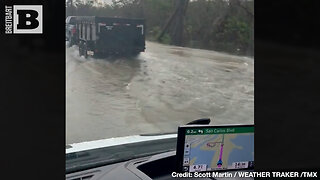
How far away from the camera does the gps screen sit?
172 centimetres

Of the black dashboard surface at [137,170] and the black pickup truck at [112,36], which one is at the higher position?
the black pickup truck at [112,36]

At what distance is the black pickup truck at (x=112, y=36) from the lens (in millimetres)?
2070

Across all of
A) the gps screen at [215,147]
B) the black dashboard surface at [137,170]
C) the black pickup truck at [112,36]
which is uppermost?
the black pickup truck at [112,36]

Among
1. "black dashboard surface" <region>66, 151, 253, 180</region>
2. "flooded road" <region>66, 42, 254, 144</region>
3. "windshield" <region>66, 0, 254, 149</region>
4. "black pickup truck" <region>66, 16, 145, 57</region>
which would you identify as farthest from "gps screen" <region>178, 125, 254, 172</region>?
"black pickup truck" <region>66, 16, 145, 57</region>

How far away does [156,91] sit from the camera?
3.59m

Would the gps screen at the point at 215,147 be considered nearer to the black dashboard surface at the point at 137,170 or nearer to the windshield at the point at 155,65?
the windshield at the point at 155,65

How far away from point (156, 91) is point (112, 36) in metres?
1.25

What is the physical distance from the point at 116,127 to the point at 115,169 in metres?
0.88

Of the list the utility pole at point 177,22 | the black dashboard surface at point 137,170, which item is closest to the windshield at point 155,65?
the utility pole at point 177,22

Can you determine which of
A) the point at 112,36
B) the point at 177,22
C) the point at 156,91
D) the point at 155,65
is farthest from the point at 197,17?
the point at 156,91

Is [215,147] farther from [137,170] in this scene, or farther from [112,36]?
[112,36]

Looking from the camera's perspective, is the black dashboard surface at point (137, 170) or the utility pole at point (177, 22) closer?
the black dashboard surface at point (137, 170)

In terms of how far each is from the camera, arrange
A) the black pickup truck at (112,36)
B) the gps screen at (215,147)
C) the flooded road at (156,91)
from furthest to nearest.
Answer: the flooded road at (156,91), the black pickup truck at (112,36), the gps screen at (215,147)
